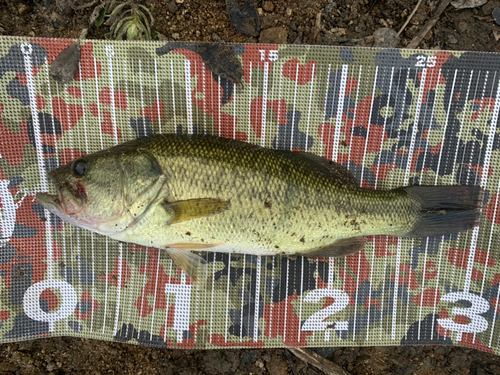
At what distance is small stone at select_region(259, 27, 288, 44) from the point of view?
3113 millimetres

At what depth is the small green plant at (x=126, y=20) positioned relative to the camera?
2.97 m

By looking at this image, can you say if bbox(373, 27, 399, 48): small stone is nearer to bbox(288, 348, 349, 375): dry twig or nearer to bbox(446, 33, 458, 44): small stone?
bbox(446, 33, 458, 44): small stone

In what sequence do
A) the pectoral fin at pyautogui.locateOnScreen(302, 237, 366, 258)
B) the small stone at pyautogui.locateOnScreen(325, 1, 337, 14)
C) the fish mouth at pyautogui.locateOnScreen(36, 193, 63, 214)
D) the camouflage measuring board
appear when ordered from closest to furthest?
the fish mouth at pyautogui.locateOnScreen(36, 193, 63, 214), the pectoral fin at pyautogui.locateOnScreen(302, 237, 366, 258), the camouflage measuring board, the small stone at pyautogui.locateOnScreen(325, 1, 337, 14)

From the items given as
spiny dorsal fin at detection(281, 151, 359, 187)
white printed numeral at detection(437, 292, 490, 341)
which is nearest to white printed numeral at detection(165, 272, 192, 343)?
spiny dorsal fin at detection(281, 151, 359, 187)

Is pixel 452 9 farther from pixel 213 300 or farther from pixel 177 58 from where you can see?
pixel 213 300

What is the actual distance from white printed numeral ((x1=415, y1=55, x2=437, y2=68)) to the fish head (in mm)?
2760

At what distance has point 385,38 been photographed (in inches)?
123

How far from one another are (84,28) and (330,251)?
306 centimetres

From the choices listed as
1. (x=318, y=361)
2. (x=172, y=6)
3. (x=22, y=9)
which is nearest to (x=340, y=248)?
(x=318, y=361)

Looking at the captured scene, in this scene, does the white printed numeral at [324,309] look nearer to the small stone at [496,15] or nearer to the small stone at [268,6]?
the small stone at [268,6]

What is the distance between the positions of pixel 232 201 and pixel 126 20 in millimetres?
2017

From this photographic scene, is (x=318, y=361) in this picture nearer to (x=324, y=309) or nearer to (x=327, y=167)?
(x=324, y=309)

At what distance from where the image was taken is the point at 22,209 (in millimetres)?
2980

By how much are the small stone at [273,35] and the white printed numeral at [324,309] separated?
7.94 feet
